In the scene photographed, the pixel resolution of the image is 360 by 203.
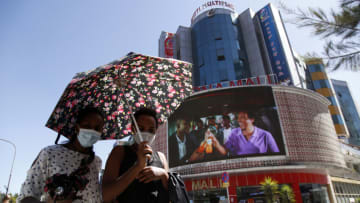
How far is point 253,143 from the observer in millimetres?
22484

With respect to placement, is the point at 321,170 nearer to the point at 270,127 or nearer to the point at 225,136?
the point at 270,127

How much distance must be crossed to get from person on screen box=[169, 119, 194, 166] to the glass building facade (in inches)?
433

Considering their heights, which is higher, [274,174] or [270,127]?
[270,127]

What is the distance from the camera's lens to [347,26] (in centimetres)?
264

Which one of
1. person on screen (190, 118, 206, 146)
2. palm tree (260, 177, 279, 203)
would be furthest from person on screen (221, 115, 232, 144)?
palm tree (260, 177, 279, 203)

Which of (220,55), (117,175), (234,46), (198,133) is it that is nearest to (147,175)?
(117,175)

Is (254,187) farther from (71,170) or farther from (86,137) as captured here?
(71,170)

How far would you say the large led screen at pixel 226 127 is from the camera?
22.5m

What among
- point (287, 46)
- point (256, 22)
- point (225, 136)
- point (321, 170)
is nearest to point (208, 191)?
point (225, 136)

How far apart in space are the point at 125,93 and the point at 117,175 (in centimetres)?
125

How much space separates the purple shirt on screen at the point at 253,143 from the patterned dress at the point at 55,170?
2179cm

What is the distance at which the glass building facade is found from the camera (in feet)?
112

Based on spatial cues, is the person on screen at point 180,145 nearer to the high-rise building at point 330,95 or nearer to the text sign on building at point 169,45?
the text sign on building at point 169,45

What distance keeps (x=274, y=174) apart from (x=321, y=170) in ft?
19.9
